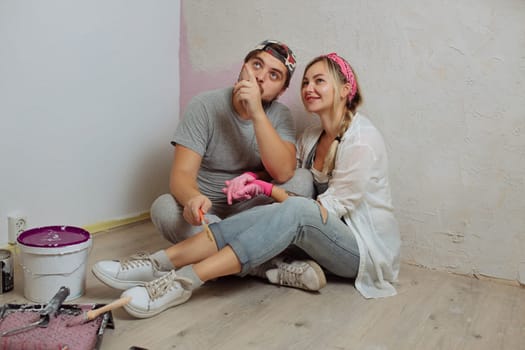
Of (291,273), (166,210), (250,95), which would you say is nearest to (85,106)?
(166,210)

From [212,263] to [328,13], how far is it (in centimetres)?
117

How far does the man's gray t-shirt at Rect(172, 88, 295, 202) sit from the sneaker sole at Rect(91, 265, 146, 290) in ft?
1.66

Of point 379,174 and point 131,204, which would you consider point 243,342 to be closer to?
point 379,174

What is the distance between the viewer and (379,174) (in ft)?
5.77

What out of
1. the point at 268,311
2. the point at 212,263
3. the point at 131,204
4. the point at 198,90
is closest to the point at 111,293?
the point at 212,263

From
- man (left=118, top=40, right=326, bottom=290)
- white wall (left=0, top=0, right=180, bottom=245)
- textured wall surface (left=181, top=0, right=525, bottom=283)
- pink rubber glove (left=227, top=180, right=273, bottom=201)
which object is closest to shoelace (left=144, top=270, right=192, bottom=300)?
man (left=118, top=40, right=326, bottom=290)

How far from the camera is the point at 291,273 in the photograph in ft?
5.68

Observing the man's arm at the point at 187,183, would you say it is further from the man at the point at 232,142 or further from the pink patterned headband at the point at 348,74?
the pink patterned headband at the point at 348,74

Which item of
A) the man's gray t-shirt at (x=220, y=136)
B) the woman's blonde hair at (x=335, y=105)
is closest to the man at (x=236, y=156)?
the man's gray t-shirt at (x=220, y=136)

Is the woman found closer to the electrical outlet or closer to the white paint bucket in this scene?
the white paint bucket

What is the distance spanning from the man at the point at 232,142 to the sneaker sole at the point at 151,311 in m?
0.23

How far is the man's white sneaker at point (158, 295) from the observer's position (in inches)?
56.4

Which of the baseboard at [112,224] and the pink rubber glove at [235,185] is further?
the baseboard at [112,224]

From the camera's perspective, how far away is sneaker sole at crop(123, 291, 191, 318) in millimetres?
1423
